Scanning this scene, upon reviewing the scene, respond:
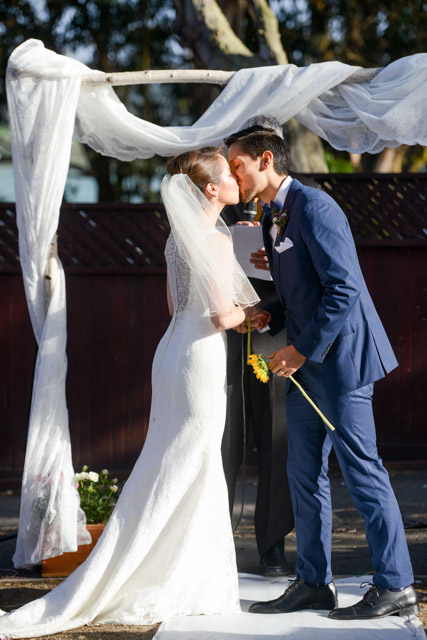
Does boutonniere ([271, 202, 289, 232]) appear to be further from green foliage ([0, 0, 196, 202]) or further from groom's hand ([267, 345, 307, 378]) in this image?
green foliage ([0, 0, 196, 202])

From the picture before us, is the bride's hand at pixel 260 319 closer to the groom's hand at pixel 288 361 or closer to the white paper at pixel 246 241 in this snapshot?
the groom's hand at pixel 288 361

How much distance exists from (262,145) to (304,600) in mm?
1840

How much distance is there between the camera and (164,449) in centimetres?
345

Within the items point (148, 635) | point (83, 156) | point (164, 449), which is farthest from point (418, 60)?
point (83, 156)

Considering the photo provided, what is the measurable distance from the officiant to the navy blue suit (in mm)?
727

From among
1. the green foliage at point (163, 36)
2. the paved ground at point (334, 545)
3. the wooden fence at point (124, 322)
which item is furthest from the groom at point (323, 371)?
the green foliage at point (163, 36)

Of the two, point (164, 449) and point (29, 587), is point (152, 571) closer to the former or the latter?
point (164, 449)

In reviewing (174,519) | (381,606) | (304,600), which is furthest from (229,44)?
(381,606)

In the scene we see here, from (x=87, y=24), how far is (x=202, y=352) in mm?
10719

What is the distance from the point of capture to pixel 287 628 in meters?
3.14

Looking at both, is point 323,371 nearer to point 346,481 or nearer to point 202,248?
point 346,481

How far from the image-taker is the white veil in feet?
11.0

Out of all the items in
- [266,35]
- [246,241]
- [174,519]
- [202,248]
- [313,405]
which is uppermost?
[266,35]

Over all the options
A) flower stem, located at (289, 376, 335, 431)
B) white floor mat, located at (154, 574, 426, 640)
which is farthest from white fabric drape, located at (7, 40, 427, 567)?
flower stem, located at (289, 376, 335, 431)
